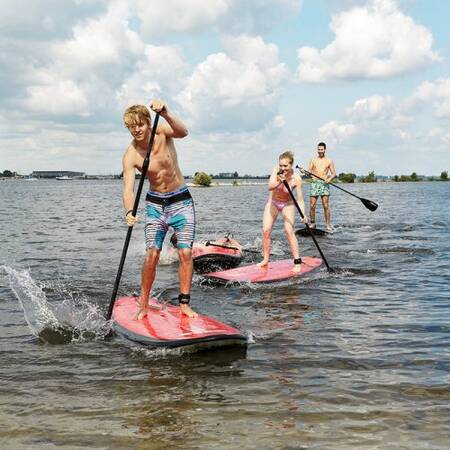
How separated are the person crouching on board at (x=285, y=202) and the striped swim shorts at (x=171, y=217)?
3.54 meters

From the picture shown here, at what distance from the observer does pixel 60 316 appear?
25.9 feet

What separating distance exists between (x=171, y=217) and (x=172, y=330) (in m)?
1.34

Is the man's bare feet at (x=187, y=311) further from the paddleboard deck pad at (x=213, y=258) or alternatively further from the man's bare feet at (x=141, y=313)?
the paddleboard deck pad at (x=213, y=258)

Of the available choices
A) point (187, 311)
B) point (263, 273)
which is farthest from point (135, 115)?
point (263, 273)

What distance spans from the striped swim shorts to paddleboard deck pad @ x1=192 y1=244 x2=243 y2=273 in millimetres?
4900

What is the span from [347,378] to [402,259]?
788 centimetres

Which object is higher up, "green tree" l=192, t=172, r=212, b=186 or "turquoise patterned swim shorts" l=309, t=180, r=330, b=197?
"green tree" l=192, t=172, r=212, b=186

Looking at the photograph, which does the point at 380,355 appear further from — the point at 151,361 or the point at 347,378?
the point at 151,361

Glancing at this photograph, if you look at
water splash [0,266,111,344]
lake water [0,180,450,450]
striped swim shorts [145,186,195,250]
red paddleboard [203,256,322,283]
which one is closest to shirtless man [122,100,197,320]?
striped swim shorts [145,186,195,250]

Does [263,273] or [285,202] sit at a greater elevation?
[285,202]

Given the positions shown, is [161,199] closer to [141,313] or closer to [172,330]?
[141,313]

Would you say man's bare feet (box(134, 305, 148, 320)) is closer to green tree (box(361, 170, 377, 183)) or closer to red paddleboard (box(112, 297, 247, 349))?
red paddleboard (box(112, 297, 247, 349))

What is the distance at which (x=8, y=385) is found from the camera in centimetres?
536

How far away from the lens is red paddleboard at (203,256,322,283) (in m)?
9.99
